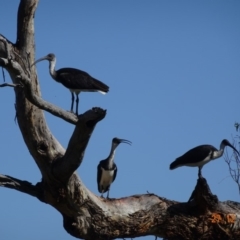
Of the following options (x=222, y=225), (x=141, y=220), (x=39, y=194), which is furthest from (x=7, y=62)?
(x=222, y=225)

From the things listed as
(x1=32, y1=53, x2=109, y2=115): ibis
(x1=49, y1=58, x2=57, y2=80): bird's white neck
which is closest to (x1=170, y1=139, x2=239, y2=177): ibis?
(x1=32, y1=53, x2=109, y2=115): ibis

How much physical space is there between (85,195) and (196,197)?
1.41 metres

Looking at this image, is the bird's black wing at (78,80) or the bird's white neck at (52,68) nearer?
the bird's black wing at (78,80)

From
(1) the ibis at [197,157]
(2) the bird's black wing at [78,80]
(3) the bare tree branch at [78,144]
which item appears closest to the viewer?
(3) the bare tree branch at [78,144]

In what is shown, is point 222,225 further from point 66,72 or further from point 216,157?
point 216,157

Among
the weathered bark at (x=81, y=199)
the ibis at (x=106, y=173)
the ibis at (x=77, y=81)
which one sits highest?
the ibis at (x=77, y=81)

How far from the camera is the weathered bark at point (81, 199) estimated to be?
852 centimetres

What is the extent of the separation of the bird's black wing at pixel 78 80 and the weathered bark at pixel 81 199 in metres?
2.62

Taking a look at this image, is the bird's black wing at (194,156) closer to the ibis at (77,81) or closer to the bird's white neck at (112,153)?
the bird's white neck at (112,153)

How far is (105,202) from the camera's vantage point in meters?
9.15

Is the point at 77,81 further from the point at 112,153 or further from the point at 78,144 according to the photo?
the point at 78,144

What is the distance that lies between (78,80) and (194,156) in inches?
127

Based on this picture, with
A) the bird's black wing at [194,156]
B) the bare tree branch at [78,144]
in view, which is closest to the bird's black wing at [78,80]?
the bird's black wing at [194,156]

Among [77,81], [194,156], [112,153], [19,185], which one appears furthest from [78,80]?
[112,153]
